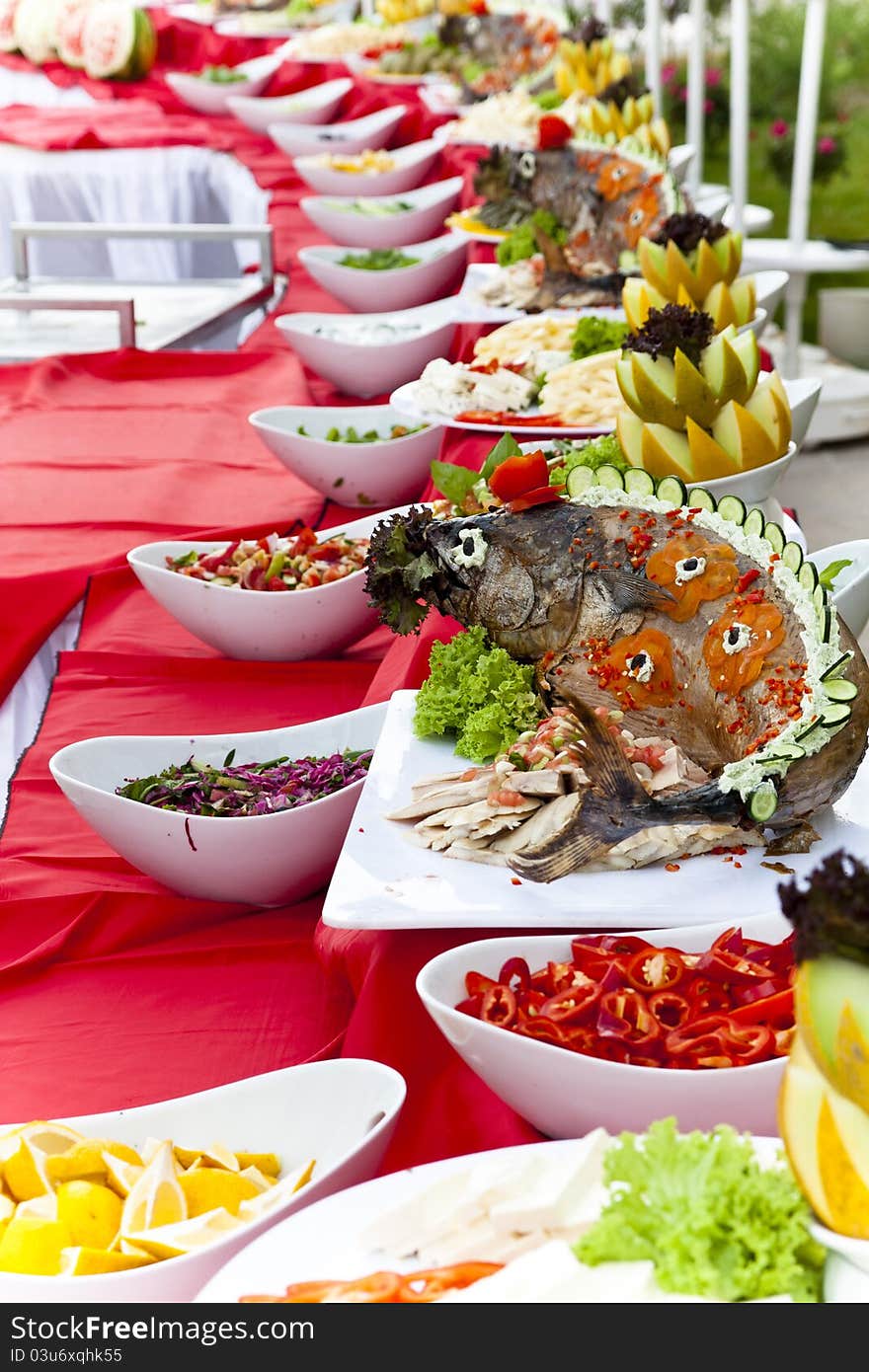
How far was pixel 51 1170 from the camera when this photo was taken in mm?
1182

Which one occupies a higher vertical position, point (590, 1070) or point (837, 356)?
point (590, 1070)

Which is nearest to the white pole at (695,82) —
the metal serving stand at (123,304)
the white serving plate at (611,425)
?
the metal serving stand at (123,304)

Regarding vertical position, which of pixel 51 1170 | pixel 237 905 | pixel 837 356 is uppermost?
pixel 51 1170

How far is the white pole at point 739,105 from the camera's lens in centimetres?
547

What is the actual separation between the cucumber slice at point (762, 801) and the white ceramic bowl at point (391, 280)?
318cm

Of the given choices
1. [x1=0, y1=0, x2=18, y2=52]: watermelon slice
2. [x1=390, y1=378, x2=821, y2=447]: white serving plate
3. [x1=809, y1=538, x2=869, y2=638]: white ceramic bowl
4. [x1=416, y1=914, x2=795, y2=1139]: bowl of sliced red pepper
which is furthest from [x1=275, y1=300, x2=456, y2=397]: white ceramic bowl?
[x1=0, y1=0, x2=18, y2=52]: watermelon slice

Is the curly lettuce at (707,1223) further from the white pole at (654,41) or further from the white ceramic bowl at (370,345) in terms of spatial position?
the white pole at (654,41)

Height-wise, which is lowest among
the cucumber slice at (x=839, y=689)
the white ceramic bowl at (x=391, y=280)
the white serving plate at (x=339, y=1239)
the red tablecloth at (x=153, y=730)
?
the red tablecloth at (x=153, y=730)

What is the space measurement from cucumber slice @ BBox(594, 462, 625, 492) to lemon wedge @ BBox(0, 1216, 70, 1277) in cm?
109

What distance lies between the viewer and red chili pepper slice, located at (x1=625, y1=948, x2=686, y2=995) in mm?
1267
